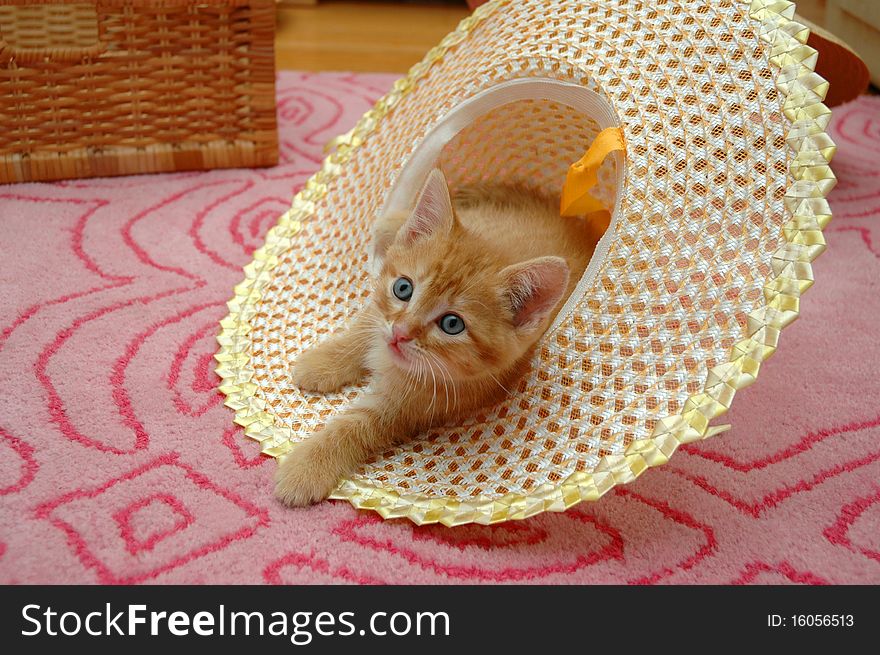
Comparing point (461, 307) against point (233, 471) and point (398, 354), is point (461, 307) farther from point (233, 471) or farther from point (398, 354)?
point (233, 471)

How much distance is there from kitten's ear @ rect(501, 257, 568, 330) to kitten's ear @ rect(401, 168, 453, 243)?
14 cm

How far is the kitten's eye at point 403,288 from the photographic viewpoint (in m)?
1.14

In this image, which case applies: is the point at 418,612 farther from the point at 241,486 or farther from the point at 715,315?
the point at 715,315

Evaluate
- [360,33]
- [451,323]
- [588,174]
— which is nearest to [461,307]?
[451,323]

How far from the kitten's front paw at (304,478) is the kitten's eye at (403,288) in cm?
25

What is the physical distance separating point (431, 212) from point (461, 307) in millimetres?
162

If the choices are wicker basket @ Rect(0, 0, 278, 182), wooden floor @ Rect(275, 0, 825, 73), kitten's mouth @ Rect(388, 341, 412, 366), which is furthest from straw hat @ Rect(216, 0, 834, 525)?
wooden floor @ Rect(275, 0, 825, 73)

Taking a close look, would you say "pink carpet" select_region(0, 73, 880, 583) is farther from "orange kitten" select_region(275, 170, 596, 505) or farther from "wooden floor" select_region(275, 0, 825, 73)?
"wooden floor" select_region(275, 0, 825, 73)

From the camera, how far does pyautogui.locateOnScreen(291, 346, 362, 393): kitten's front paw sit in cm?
130

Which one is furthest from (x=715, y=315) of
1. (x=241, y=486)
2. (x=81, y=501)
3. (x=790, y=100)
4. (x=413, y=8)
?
(x=413, y=8)

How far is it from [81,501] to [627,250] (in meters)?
0.80

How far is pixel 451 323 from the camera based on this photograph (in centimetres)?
110

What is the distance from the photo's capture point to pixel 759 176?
1.01 metres

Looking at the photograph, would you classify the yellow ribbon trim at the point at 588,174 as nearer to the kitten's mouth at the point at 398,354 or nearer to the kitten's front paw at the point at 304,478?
the kitten's mouth at the point at 398,354
